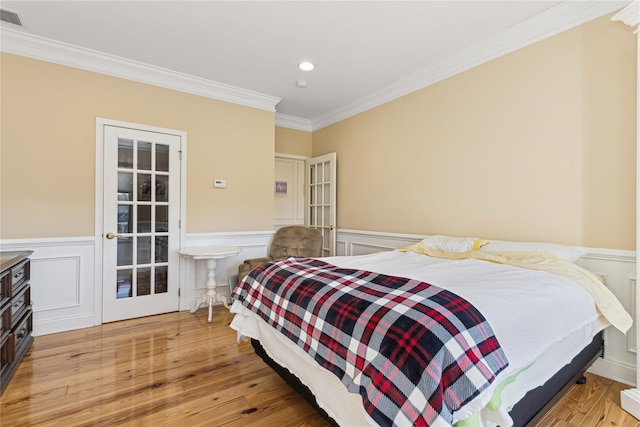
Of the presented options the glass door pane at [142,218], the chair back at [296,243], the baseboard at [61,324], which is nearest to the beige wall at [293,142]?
the chair back at [296,243]

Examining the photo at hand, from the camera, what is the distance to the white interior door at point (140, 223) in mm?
3162

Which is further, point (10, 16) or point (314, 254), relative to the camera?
point (314, 254)

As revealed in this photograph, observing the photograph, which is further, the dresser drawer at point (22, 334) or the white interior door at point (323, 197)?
the white interior door at point (323, 197)

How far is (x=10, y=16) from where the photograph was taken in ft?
8.08

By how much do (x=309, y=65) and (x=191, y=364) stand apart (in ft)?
9.73

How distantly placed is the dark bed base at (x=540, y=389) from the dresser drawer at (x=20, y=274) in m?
1.83

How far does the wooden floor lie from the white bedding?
0.33 metres

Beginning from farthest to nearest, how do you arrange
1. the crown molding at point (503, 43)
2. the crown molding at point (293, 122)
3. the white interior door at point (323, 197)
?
1. the crown molding at point (293, 122)
2. the white interior door at point (323, 197)
3. the crown molding at point (503, 43)

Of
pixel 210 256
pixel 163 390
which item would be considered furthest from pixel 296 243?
pixel 163 390

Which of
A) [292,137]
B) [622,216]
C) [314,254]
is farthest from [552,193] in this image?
[292,137]

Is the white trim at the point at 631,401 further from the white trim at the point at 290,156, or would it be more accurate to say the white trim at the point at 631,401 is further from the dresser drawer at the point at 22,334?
the white trim at the point at 290,156

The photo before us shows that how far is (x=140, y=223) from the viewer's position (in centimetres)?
333

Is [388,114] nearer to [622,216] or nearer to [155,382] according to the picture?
[622,216]

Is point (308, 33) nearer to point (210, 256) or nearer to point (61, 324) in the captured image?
point (210, 256)
